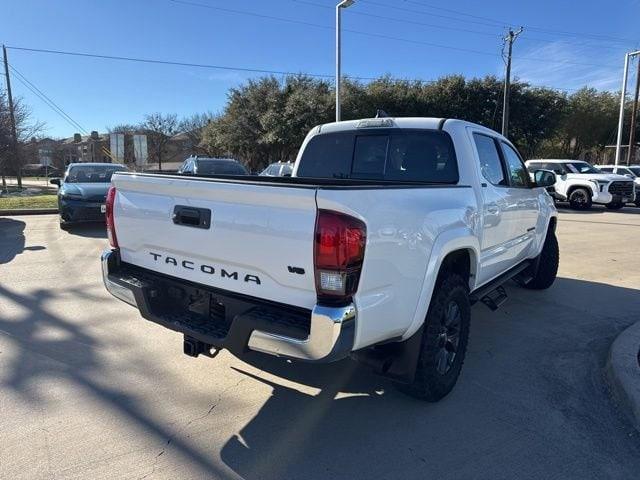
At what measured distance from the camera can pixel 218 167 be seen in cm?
1262

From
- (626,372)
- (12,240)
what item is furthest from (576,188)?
(12,240)

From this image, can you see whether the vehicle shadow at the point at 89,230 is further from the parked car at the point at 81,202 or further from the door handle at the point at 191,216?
the door handle at the point at 191,216

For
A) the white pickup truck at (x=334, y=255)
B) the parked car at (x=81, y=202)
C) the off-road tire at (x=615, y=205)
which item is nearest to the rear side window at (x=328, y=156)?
the white pickup truck at (x=334, y=255)

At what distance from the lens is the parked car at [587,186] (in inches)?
706

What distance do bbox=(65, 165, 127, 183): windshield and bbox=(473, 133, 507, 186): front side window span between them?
983 cm

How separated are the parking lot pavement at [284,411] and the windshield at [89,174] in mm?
7179

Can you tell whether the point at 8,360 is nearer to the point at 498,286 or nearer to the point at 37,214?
the point at 498,286

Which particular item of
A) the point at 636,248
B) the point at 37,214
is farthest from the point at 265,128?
the point at 636,248

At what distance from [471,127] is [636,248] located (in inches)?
312

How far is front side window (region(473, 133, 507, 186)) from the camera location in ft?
13.9

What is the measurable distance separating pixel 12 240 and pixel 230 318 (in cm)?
874

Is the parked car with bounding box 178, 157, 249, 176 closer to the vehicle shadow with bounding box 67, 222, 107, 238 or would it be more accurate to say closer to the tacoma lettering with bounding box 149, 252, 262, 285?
the vehicle shadow with bounding box 67, 222, 107, 238

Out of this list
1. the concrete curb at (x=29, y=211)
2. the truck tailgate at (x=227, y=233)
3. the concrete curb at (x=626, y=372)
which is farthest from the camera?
the concrete curb at (x=29, y=211)

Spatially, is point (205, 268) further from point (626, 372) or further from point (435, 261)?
point (626, 372)
